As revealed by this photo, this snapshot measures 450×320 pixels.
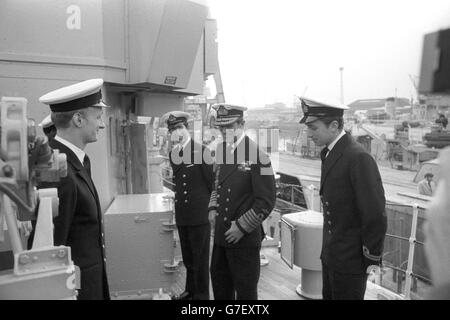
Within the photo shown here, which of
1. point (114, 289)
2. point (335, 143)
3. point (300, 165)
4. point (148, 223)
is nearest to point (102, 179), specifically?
point (148, 223)

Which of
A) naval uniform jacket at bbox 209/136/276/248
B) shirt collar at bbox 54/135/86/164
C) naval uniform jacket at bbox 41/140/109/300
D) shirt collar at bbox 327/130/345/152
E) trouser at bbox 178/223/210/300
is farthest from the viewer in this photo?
trouser at bbox 178/223/210/300

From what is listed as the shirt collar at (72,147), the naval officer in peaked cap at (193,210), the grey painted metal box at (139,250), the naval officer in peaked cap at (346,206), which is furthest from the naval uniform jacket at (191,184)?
the shirt collar at (72,147)

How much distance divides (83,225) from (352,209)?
4.93ft

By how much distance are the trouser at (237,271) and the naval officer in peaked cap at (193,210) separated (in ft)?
2.18

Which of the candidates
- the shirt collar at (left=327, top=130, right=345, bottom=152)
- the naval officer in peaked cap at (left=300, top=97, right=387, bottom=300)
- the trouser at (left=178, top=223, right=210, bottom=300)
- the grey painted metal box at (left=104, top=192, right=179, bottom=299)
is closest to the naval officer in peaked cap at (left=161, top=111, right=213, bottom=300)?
the trouser at (left=178, top=223, right=210, bottom=300)

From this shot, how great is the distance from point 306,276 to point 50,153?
3.14 m

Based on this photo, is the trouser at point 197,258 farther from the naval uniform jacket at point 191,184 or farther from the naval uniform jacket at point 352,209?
the naval uniform jacket at point 352,209

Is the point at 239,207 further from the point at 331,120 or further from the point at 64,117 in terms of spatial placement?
the point at 64,117

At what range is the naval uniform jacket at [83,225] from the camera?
1.82 meters

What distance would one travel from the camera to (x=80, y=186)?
1931mm

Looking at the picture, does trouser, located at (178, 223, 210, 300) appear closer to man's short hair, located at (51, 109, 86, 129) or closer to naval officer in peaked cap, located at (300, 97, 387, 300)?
naval officer in peaked cap, located at (300, 97, 387, 300)

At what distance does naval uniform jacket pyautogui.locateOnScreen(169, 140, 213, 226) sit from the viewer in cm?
371

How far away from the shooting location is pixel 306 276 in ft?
12.5

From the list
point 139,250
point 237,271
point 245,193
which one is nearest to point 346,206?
point 245,193
